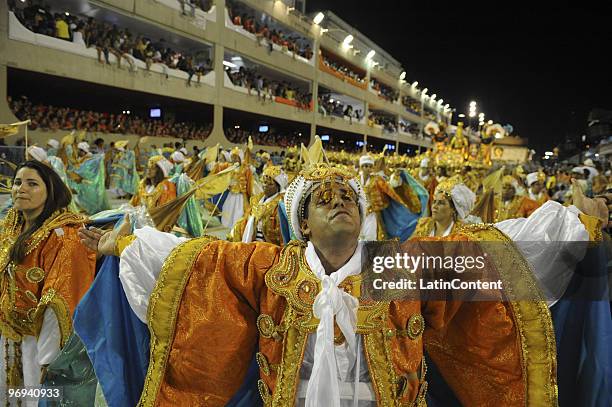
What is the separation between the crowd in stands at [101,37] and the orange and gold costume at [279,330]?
15415 mm

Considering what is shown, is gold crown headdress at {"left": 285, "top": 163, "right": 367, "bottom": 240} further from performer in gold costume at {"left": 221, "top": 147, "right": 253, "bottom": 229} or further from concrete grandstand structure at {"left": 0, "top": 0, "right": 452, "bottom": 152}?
concrete grandstand structure at {"left": 0, "top": 0, "right": 452, "bottom": 152}

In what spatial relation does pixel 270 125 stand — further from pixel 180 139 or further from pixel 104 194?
pixel 104 194

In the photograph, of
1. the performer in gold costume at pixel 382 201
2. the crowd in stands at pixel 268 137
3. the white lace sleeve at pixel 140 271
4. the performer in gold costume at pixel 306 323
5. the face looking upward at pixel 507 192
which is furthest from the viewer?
the crowd in stands at pixel 268 137

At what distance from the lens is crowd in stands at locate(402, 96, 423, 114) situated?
53688 millimetres

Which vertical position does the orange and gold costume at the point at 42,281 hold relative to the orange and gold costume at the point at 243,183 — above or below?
below

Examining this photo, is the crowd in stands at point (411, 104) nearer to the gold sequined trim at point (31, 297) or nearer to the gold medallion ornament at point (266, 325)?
the gold sequined trim at point (31, 297)

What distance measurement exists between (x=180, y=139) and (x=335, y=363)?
19.8 metres

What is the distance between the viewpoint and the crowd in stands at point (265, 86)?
24.9 metres

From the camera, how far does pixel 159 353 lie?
2049 millimetres

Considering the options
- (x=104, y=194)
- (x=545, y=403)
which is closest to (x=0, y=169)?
(x=104, y=194)

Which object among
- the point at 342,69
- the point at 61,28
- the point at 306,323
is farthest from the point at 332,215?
the point at 342,69

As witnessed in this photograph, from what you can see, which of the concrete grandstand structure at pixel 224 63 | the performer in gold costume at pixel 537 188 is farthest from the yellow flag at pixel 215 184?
the concrete grandstand structure at pixel 224 63

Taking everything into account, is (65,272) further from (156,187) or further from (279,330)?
(156,187)

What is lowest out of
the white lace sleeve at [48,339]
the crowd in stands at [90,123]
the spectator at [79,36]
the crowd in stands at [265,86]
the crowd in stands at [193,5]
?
the white lace sleeve at [48,339]
